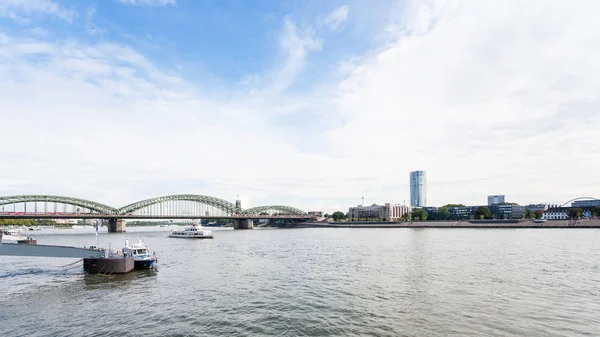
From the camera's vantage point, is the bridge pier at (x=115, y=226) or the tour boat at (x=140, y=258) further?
the bridge pier at (x=115, y=226)

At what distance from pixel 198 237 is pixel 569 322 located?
117m

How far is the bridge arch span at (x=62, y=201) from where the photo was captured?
163500mm

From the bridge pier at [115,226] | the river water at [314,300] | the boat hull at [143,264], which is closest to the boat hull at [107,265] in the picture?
the river water at [314,300]

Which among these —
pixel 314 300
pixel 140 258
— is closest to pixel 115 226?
pixel 140 258

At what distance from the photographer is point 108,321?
2547cm

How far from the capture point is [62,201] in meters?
175

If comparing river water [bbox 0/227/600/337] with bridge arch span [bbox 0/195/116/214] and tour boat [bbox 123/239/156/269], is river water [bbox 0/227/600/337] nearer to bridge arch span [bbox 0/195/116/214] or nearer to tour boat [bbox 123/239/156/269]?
tour boat [bbox 123/239/156/269]

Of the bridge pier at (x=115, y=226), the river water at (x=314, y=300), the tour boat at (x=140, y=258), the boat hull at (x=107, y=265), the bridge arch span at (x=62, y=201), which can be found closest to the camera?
the river water at (x=314, y=300)

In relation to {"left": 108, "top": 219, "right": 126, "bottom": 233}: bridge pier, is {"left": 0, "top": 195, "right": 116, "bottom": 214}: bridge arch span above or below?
above

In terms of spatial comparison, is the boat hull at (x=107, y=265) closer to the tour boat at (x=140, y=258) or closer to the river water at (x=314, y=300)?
the river water at (x=314, y=300)

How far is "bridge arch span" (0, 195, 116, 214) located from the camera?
6437 inches

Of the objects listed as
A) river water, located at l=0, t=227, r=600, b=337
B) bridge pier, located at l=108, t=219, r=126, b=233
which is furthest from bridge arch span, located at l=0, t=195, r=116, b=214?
river water, located at l=0, t=227, r=600, b=337

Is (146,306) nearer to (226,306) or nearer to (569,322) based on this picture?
(226,306)

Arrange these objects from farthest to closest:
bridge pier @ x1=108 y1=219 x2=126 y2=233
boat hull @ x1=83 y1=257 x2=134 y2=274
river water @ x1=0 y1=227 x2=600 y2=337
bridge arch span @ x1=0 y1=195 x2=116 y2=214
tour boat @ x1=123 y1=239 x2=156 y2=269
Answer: bridge pier @ x1=108 y1=219 x2=126 y2=233
bridge arch span @ x1=0 y1=195 x2=116 y2=214
tour boat @ x1=123 y1=239 x2=156 y2=269
boat hull @ x1=83 y1=257 x2=134 y2=274
river water @ x1=0 y1=227 x2=600 y2=337
